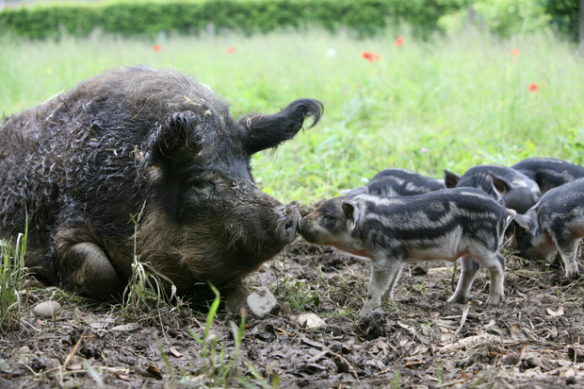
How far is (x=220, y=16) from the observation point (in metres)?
22.3

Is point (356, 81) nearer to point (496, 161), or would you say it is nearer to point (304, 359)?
point (496, 161)

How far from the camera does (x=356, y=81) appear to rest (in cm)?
1069

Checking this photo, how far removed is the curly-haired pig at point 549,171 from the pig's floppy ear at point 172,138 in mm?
3490

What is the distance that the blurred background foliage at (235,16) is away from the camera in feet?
67.2

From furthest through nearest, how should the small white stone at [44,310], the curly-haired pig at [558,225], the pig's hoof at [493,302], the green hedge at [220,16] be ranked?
the green hedge at [220,16], the curly-haired pig at [558,225], the pig's hoof at [493,302], the small white stone at [44,310]

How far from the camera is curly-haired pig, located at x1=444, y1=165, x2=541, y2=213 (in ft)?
16.0

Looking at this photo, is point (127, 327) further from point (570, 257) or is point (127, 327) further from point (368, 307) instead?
point (570, 257)

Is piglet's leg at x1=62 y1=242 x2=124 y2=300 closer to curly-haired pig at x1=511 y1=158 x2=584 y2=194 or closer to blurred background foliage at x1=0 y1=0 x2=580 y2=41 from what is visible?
curly-haired pig at x1=511 y1=158 x2=584 y2=194

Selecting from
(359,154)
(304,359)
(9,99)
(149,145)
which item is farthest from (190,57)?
(304,359)

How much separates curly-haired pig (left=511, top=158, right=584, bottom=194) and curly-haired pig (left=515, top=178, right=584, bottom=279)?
729 millimetres

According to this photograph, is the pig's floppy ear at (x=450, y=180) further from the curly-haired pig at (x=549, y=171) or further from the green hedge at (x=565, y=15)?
the green hedge at (x=565, y=15)

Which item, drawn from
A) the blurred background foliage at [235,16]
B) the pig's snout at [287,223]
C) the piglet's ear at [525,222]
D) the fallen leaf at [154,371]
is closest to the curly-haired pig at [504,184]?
the piglet's ear at [525,222]

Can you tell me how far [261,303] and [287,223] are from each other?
541 millimetres

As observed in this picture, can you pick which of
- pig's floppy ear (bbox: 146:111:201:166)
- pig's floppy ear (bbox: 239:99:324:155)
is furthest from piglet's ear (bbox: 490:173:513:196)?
pig's floppy ear (bbox: 146:111:201:166)
